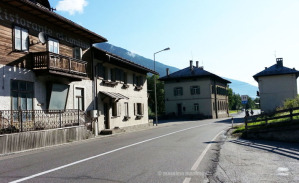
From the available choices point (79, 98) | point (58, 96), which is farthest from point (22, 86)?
point (79, 98)

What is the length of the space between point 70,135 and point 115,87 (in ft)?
33.1

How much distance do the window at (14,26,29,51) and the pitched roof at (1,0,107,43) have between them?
1.17m

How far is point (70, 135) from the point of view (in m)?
16.5

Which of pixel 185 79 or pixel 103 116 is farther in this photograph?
pixel 185 79

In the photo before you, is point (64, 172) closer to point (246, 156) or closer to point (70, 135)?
point (246, 156)

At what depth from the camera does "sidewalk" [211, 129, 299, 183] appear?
6609 millimetres

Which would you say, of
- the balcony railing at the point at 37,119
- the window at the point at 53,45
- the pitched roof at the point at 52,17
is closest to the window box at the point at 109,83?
the pitched roof at the point at 52,17

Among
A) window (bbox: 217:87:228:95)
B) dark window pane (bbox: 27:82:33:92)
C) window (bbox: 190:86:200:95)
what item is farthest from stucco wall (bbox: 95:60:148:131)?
window (bbox: 217:87:228:95)

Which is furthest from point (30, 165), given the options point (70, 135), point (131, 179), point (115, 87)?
point (115, 87)

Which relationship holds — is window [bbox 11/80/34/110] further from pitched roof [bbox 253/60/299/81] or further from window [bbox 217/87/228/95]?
window [bbox 217/87/228/95]

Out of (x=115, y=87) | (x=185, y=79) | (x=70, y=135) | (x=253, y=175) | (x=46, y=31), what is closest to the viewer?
(x=253, y=175)

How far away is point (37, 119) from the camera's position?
1528cm

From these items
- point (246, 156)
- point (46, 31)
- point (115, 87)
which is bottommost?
point (246, 156)

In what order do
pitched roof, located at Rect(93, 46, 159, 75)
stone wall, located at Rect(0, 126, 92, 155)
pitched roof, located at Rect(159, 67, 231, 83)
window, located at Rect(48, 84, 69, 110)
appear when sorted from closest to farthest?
stone wall, located at Rect(0, 126, 92, 155), window, located at Rect(48, 84, 69, 110), pitched roof, located at Rect(93, 46, 159, 75), pitched roof, located at Rect(159, 67, 231, 83)
